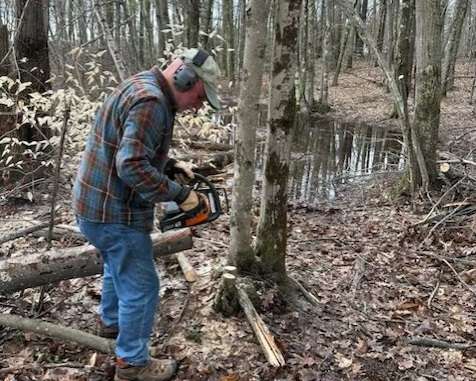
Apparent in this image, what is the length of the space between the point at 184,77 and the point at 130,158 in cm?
62

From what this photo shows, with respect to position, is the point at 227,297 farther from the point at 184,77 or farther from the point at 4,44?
the point at 4,44

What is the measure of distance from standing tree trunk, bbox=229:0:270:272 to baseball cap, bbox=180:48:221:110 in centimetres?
110

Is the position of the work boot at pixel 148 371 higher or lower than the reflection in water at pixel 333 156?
higher

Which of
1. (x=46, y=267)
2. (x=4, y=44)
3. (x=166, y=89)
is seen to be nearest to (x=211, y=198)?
(x=166, y=89)

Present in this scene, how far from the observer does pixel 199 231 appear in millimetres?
6355

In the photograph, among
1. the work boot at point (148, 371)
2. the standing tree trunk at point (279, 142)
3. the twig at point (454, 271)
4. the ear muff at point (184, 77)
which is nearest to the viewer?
the ear muff at point (184, 77)

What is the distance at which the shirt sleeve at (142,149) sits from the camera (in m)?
2.94

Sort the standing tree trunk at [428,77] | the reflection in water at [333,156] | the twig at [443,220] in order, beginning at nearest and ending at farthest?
the twig at [443,220] < the standing tree trunk at [428,77] < the reflection in water at [333,156]

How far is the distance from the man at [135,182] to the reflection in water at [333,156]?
6.34 metres

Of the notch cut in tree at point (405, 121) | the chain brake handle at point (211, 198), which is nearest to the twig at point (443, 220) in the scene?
the notch cut in tree at point (405, 121)

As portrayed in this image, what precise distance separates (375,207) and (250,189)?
4395mm

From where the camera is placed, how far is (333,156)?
45.3 ft

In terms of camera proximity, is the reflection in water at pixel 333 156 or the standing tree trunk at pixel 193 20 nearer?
the reflection in water at pixel 333 156

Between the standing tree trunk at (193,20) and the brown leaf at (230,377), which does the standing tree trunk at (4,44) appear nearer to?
the brown leaf at (230,377)
